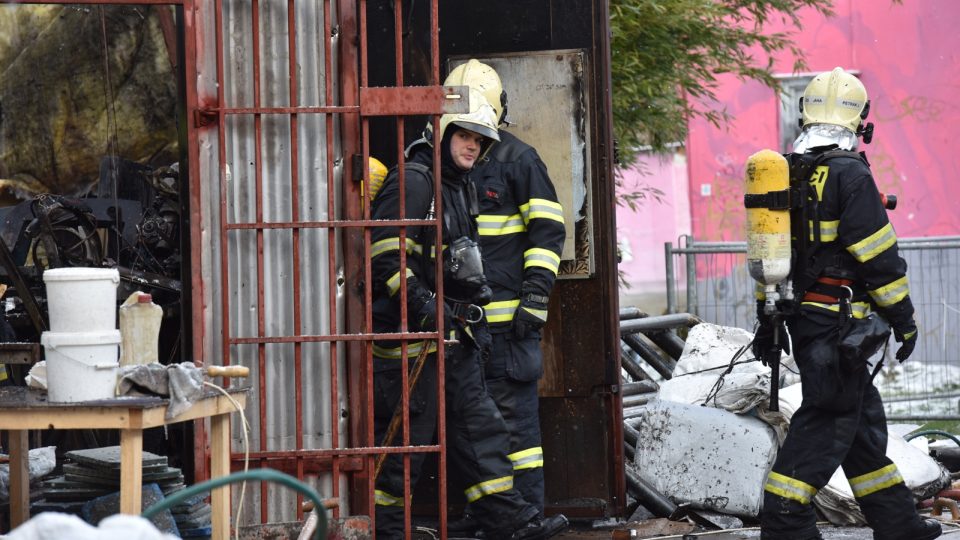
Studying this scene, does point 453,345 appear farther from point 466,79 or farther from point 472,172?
point 466,79

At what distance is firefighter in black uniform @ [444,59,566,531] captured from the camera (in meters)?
6.37

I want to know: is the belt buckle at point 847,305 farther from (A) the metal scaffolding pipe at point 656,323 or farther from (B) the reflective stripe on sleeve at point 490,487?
(A) the metal scaffolding pipe at point 656,323

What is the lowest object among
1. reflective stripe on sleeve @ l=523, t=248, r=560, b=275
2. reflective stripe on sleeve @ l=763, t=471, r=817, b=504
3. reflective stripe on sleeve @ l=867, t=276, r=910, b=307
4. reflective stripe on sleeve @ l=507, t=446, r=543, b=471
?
reflective stripe on sleeve @ l=763, t=471, r=817, b=504

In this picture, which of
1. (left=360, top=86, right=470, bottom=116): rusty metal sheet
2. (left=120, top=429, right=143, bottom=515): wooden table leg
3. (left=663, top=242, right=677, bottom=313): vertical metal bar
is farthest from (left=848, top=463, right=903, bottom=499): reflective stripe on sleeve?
(left=663, top=242, right=677, bottom=313): vertical metal bar

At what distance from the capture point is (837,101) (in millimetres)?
6449

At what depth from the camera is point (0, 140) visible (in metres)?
11.9

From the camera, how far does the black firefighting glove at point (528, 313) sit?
6336 mm

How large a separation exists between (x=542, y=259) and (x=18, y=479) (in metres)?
2.49

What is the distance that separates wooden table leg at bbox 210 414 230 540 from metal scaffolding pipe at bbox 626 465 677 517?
3.28 m

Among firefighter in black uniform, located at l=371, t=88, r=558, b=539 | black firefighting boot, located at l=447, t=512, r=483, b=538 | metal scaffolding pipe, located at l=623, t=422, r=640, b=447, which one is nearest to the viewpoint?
firefighter in black uniform, located at l=371, t=88, r=558, b=539

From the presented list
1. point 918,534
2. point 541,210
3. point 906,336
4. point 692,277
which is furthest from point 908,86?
point 541,210

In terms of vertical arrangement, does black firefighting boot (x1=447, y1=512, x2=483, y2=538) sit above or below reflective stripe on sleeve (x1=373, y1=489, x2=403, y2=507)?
below

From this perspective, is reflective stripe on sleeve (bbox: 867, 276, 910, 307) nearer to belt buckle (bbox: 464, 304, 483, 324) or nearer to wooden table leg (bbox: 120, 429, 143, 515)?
belt buckle (bbox: 464, 304, 483, 324)

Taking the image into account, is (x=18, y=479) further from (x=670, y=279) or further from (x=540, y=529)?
(x=670, y=279)
